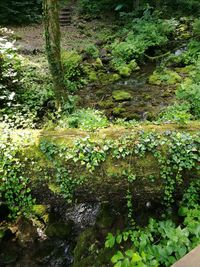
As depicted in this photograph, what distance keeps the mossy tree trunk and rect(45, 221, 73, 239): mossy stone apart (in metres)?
2.76

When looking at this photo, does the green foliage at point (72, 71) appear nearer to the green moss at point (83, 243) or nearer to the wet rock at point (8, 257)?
the green moss at point (83, 243)

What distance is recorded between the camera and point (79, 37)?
14.1 meters

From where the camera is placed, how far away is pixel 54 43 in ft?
20.2

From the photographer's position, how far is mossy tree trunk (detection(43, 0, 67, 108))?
588cm

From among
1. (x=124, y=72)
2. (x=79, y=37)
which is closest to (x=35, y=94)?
(x=124, y=72)

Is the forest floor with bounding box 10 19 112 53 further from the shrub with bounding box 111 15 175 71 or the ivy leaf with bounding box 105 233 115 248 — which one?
the ivy leaf with bounding box 105 233 115 248

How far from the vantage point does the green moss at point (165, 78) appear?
30.7 ft

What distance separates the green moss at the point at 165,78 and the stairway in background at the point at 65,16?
25.2 feet

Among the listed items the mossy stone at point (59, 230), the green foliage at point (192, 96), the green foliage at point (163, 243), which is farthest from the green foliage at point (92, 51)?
the green foliage at point (163, 243)

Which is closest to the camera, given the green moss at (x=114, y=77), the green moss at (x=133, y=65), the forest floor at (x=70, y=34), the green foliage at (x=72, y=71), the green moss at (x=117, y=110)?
the green moss at (x=117, y=110)

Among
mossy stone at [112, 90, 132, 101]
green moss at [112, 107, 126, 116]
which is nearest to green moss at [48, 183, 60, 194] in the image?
green moss at [112, 107, 126, 116]

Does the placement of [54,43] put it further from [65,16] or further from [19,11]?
[65,16]

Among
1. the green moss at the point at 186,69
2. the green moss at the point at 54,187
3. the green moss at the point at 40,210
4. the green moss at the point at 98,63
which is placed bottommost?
the green moss at the point at 40,210

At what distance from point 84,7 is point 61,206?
13816 millimetres
